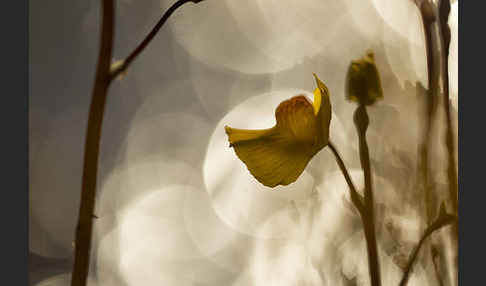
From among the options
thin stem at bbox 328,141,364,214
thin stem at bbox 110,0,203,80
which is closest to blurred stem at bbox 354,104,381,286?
thin stem at bbox 328,141,364,214

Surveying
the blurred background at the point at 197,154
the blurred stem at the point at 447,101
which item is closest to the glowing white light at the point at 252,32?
the blurred background at the point at 197,154

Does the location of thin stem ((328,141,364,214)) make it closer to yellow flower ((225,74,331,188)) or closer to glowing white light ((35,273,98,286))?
yellow flower ((225,74,331,188))

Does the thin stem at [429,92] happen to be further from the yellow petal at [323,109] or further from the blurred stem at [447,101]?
the yellow petal at [323,109]

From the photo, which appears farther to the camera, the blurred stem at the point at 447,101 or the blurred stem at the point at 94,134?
the blurred stem at the point at 447,101

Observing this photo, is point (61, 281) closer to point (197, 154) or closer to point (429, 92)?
point (197, 154)

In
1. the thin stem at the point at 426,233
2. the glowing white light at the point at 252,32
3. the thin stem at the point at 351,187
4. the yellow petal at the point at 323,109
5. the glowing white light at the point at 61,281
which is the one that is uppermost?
the glowing white light at the point at 252,32

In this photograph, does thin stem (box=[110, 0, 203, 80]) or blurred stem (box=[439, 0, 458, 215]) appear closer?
thin stem (box=[110, 0, 203, 80])

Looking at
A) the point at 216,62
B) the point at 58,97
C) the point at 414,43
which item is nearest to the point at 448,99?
the point at 414,43
